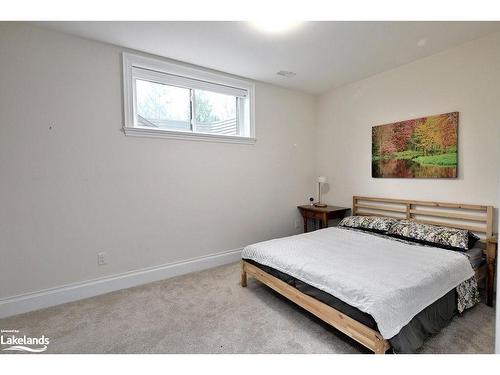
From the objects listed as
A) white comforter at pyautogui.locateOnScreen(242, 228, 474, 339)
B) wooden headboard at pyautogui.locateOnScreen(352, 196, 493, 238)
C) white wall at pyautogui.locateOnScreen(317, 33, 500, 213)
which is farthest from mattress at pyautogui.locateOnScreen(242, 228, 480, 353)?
white wall at pyautogui.locateOnScreen(317, 33, 500, 213)

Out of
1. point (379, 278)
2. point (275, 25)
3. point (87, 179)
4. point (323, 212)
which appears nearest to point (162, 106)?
point (87, 179)

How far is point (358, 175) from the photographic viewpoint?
3574 mm

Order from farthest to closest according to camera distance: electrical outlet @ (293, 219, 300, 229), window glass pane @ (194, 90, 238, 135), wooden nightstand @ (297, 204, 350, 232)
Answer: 1. electrical outlet @ (293, 219, 300, 229)
2. wooden nightstand @ (297, 204, 350, 232)
3. window glass pane @ (194, 90, 238, 135)

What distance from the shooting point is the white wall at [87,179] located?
2105 millimetres

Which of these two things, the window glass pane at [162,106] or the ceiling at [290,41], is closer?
the ceiling at [290,41]

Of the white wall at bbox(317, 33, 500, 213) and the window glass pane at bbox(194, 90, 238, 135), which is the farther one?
the window glass pane at bbox(194, 90, 238, 135)

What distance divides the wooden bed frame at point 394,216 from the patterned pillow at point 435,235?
0.55 ft

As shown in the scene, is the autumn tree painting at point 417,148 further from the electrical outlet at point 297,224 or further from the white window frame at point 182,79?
the white window frame at point 182,79

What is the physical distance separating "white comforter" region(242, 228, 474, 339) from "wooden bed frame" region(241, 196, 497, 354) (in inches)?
4.8

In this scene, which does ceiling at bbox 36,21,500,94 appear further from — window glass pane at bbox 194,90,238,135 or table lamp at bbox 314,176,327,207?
table lamp at bbox 314,176,327,207

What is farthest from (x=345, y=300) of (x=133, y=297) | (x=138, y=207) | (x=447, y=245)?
(x=138, y=207)

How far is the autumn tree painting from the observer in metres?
2.63

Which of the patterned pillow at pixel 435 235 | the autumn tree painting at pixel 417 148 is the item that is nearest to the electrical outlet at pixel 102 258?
the patterned pillow at pixel 435 235

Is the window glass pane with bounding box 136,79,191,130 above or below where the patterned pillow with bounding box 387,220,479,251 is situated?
above
